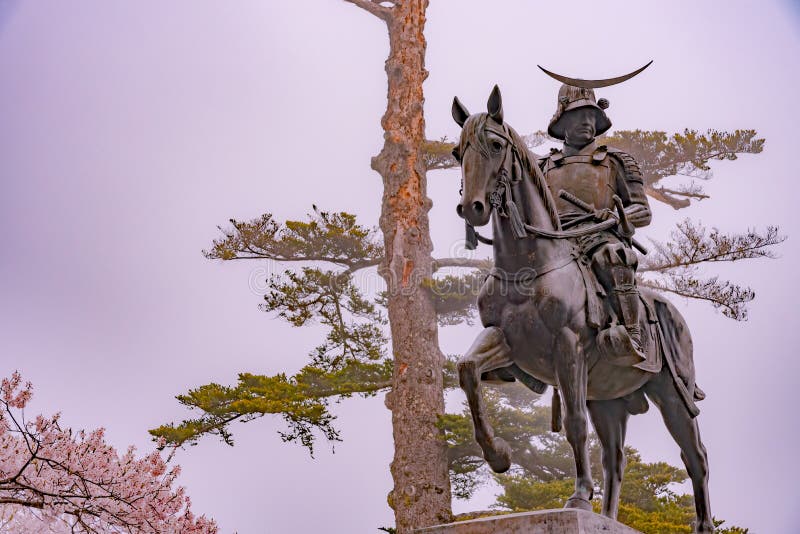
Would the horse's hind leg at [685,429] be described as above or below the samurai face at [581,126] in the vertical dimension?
below

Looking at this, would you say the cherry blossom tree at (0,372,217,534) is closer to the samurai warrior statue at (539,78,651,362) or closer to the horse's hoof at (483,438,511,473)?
the horse's hoof at (483,438,511,473)

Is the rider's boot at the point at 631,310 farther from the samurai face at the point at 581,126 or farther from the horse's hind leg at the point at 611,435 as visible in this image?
the samurai face at the point at 581,126

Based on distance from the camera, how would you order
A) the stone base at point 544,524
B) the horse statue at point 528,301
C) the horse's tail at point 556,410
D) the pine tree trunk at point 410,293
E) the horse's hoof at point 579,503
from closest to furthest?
the stone base at point 544,524 < the horse's hoof at point 579,503 < the horse statue at point 528,301 < the horse's tail at point 556,410 < the pine tree trunk at point 410,293

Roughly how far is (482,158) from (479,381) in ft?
3.05

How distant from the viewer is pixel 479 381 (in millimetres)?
3514

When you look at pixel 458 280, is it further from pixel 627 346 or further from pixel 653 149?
pixel 627 346

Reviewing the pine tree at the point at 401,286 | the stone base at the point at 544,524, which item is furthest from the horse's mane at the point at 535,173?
the pine tree at the point at 401,286

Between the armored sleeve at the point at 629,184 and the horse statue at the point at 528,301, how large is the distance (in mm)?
270

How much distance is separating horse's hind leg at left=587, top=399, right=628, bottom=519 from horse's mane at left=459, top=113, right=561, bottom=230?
1058 mm

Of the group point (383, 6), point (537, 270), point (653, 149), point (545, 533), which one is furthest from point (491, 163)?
point (383, 6)

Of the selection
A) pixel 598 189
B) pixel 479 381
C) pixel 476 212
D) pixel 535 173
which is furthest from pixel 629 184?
pixel 479 381

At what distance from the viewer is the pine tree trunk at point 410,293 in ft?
29.1

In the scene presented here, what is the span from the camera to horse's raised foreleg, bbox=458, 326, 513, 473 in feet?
11.5

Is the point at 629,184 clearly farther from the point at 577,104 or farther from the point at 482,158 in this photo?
the point at 482,158
